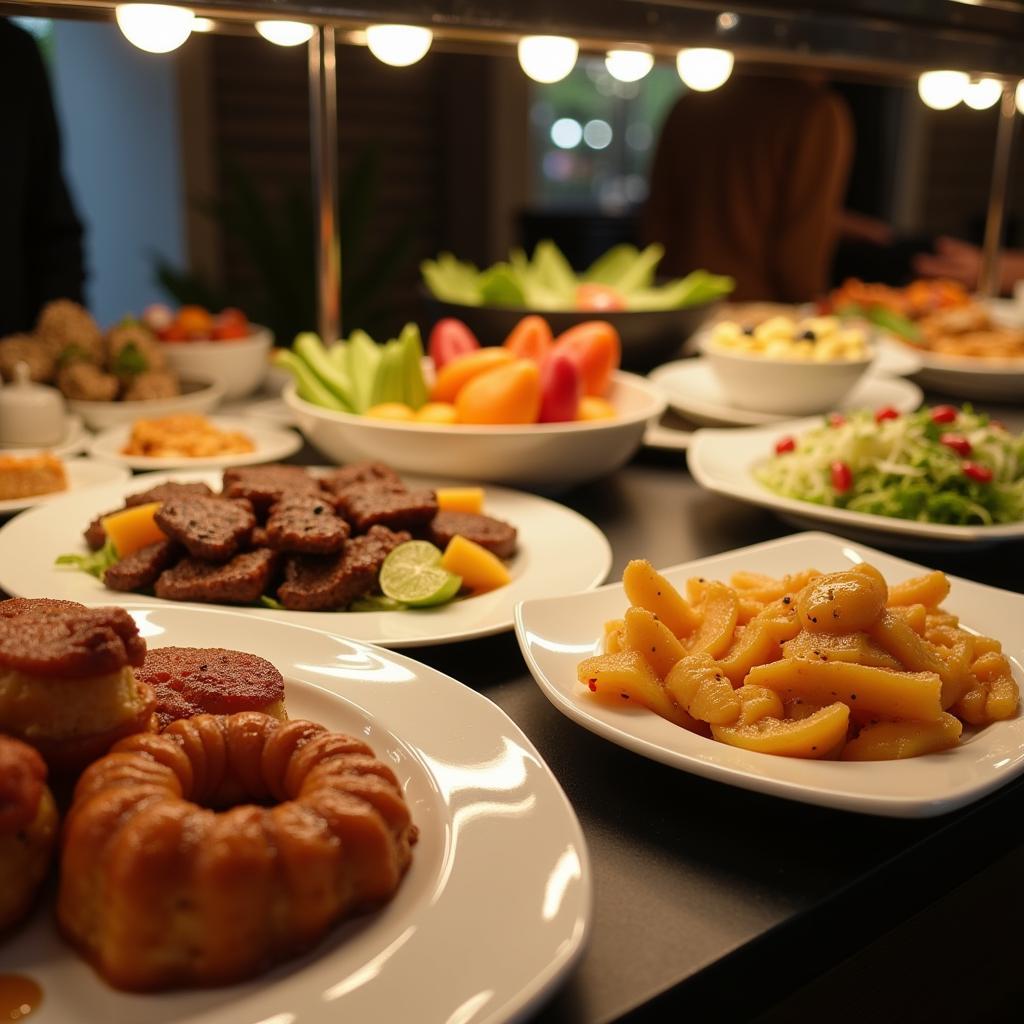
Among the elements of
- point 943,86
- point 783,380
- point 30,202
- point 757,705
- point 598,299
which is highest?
point 943,86

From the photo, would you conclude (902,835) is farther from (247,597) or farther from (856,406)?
(856,406)

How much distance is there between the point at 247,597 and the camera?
1.36m

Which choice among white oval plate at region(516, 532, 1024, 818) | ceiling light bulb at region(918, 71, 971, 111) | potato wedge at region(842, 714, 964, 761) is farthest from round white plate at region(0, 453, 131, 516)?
ceiling light bulb at region(918, 71, 971, 111)

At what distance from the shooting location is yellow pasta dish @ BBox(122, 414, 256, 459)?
201 cm

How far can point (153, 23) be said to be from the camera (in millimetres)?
1511

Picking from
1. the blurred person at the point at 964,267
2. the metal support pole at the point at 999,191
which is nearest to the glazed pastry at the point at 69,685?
the metal support pole at the point at 999,191

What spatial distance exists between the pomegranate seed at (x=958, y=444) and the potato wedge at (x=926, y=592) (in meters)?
0.65

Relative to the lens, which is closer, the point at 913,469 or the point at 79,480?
the point at 913,469

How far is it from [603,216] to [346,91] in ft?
6.07

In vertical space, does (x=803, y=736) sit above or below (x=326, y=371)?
below

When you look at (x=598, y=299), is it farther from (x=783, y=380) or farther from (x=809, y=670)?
(x=809, y=670)

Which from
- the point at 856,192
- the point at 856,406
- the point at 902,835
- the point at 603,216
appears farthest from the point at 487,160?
the point at 902,835

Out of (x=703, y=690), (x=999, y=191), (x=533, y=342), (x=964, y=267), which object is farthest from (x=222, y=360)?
(x=964, y=267)

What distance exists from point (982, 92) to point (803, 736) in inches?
93.4
